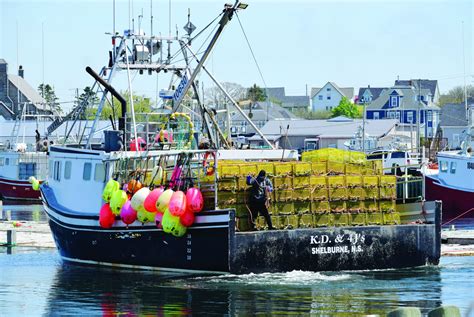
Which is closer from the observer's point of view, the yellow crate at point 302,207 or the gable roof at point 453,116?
the yellow crate at point 302,207

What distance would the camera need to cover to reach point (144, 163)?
31406mm

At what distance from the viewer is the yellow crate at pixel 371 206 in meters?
30.2

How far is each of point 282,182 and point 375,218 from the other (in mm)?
2961

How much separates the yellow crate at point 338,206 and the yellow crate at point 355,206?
0.51 feet

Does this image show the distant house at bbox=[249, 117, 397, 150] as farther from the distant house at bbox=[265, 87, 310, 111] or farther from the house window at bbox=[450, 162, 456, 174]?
the distant house at bbox=[265, 87, 310, 111]

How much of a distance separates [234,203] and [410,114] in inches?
4492

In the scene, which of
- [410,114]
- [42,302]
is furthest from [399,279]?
[410,114]

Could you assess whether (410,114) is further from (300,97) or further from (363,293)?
(363,293)

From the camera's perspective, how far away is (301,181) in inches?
1154

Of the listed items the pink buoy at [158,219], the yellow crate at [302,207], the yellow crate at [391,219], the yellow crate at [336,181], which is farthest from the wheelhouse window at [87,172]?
the yellow crate at [391,219]

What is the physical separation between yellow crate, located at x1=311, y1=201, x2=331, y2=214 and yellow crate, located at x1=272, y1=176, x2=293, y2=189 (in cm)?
82

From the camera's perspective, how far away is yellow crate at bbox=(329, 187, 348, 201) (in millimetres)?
29688

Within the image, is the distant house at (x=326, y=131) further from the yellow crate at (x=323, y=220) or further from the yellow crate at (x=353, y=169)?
the yellow crate at (x=323, y=220)

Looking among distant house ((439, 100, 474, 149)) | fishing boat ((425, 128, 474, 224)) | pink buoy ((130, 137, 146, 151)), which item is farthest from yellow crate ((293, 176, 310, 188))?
distant house ((439, 100, 474, 149))
